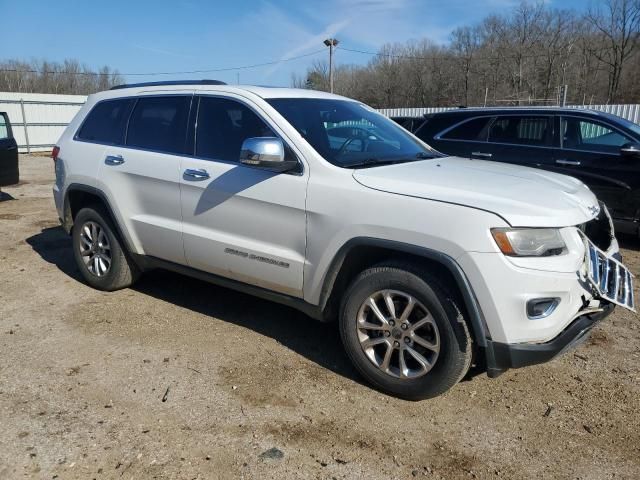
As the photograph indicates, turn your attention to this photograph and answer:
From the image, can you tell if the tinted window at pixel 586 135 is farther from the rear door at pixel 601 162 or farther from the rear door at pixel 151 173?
the rear door at pixel 151 173

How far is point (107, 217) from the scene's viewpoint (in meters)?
4.97

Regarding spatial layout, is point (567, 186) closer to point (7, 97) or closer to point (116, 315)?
point (116, 315)

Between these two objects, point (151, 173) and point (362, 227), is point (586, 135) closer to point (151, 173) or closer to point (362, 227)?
point (362, 227)

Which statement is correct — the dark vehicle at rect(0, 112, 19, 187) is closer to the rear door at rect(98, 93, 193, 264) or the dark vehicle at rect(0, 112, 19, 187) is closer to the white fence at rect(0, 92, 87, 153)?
the rear door at rect(98, 93, 193, 264)

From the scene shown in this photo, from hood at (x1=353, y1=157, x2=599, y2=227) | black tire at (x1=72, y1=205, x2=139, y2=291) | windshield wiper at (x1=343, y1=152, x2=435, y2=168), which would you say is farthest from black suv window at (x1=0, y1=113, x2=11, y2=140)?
hood at (x1=353, y1=157, x2=599, y2=227)

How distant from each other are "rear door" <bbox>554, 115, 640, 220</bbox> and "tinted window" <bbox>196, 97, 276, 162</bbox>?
4.43 m

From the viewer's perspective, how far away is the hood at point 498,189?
290 cm

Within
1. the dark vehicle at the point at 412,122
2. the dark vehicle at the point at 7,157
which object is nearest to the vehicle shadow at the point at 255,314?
the dark vehicle at the point at 412,122

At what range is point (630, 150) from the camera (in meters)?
6.28

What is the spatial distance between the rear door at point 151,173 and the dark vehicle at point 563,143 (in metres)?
4.20

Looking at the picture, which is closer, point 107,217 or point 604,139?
point 107,217

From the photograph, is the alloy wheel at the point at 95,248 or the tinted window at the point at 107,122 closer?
the tinted window at the point at 107,122

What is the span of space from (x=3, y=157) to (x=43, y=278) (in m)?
5.57

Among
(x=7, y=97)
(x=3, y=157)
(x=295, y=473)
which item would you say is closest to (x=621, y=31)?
(x=7, y=97)
